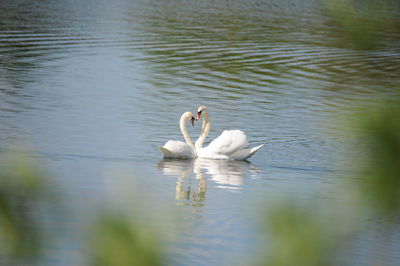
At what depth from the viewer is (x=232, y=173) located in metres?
9.25

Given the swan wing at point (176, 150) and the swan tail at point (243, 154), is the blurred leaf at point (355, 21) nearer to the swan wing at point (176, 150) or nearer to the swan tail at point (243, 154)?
the swan wing at point (176, 150)

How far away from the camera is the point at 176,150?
972cm

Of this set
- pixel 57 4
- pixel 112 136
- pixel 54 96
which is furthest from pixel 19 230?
pixel 57 4

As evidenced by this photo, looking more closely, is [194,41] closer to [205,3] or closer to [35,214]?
[205,3]

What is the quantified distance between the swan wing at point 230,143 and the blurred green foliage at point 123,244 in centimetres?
862

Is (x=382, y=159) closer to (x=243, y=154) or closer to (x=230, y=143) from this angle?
(x=230, y=143)

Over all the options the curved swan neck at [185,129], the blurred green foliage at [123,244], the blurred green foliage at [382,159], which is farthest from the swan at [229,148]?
the blurred green foliage at [123,244]

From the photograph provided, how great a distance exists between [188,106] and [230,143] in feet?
12.9

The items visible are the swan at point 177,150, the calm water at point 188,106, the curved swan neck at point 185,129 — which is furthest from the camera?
the curved swan neck at point 185,129

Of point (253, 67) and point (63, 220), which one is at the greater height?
point (253, 67)

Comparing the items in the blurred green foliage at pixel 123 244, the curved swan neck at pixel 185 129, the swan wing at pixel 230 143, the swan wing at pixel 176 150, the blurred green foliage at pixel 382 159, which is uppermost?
the curved swan neck at pixel 185 129

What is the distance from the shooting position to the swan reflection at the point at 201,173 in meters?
8.12

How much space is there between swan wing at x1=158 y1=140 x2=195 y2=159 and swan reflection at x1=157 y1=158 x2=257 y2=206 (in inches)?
2.2

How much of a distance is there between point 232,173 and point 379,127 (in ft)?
26.6
